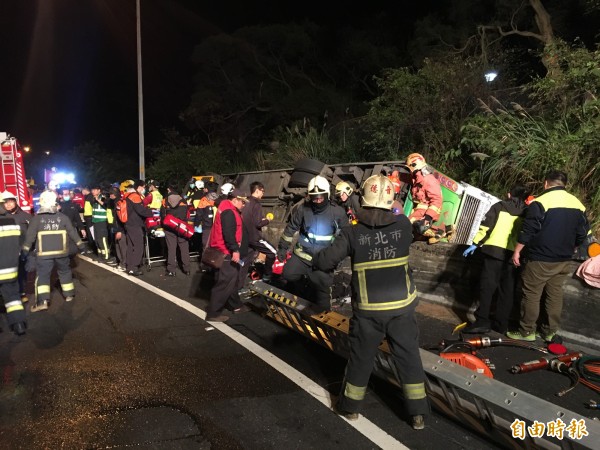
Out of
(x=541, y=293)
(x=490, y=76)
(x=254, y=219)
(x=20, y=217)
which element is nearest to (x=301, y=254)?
(x=254, y=219)

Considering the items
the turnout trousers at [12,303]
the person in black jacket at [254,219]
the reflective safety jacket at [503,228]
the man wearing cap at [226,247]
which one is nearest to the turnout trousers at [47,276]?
the turnout trousers at [12,303]

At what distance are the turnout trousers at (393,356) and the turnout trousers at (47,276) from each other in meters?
5.26

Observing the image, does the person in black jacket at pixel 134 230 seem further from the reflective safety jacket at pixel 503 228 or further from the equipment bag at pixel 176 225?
the reflective safety jacket at pixel 503 228

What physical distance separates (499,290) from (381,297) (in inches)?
110

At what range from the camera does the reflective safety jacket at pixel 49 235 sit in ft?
21.2

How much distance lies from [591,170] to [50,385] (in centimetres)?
732

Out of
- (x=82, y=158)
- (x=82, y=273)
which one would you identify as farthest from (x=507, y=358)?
(x=82, y=158)

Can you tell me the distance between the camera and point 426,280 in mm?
6652

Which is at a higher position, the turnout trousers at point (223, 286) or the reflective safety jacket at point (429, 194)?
Result: the reflective safety jacket at point (429, 194)

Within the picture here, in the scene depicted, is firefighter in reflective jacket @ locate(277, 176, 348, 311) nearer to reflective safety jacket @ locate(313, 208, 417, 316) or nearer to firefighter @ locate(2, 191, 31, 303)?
reflective safety jacket @ locate(313, 208, 417, 316)

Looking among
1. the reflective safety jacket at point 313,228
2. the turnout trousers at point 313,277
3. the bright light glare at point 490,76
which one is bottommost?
the turnout trousers at point 313,277

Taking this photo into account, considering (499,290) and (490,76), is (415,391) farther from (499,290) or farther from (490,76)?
(490,76)

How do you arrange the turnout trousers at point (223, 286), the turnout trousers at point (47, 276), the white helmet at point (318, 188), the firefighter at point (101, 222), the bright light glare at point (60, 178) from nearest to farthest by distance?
the white helmet at point (318, 188) → the turnout trousers at point (223, 286) → the turnout trousers at point (47, 276) → the firefighter at point (101, 222) → the bright light glare at point (60, 178)

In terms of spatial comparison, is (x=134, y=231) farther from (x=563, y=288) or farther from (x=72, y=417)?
(x=563, y=288)
